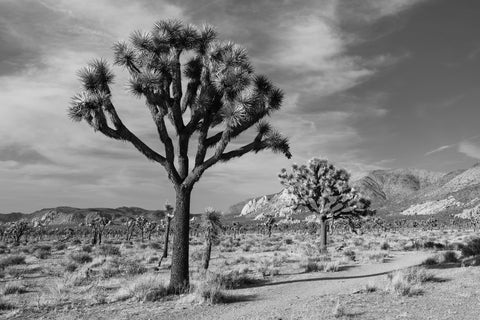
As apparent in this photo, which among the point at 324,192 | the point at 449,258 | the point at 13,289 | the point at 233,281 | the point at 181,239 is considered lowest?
the point at 13,289

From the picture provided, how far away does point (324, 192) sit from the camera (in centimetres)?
2150

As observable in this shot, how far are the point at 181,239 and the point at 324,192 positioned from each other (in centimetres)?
1314

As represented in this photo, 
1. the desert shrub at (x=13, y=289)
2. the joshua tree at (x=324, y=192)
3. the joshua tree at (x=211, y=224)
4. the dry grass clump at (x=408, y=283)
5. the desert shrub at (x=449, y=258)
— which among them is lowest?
the desert shrub at (x=13, y=289)

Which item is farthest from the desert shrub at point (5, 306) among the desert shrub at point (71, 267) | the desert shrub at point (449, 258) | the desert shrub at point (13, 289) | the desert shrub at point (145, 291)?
the desert shrub at point (449, 258)

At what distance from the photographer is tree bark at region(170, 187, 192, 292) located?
386 inches

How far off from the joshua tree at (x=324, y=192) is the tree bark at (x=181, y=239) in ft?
42.0

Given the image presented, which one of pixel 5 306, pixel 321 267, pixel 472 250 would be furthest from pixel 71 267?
pixel 472 250

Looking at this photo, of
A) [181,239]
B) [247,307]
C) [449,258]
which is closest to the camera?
[247,307]

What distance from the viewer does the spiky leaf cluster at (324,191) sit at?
854 inches

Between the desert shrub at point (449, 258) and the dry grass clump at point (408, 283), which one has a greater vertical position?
the desert shrub at point (449, 258)

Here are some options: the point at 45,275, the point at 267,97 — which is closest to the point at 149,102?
the point at 267,97

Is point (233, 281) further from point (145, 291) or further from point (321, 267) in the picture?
point (321, 267)

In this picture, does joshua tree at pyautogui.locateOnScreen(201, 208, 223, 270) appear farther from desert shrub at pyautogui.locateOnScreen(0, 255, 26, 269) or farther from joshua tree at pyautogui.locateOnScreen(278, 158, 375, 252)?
desert shrub at pyautogui.locateOnScreen(0, 255, 26, 269)

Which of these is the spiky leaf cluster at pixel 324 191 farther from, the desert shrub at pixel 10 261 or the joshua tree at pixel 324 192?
the desert shrub at pixel 10 261
